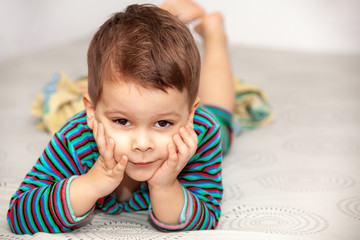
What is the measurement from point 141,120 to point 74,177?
0.18 m

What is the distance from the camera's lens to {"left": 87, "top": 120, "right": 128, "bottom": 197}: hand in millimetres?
737

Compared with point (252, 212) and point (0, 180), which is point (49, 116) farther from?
point (252, 212)

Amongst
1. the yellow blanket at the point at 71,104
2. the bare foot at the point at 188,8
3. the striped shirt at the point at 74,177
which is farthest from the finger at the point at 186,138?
the bare foot at the point at 188,8

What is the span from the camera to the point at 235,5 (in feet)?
8.52

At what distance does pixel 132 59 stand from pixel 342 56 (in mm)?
1585

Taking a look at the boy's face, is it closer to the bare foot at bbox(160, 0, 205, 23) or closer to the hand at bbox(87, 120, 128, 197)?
the hand at bbox(87, 120, 128, 197)

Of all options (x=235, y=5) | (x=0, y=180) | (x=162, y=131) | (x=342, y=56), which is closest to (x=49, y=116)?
(x=0, y=180)

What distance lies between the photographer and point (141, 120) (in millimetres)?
717

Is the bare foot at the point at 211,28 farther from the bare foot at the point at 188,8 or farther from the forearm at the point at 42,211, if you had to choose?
the forearm at the point at 42,211

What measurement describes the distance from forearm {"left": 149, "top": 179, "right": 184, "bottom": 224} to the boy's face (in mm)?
34

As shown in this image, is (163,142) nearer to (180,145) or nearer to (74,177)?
(180,145)

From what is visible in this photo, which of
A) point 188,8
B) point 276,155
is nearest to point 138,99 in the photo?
point 276,155

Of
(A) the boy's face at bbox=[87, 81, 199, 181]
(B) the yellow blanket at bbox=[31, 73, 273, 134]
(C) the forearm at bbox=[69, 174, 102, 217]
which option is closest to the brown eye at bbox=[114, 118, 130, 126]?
(A) the boy's face at bbox=[87, 81, 199, 181]

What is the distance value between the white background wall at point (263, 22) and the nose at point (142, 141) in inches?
58.5
